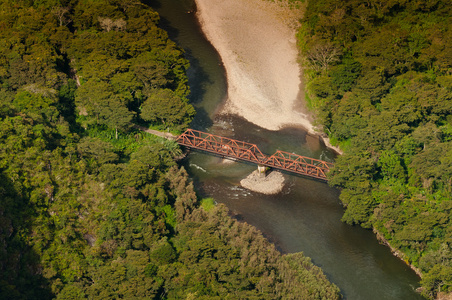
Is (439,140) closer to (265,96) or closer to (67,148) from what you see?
(265,96)

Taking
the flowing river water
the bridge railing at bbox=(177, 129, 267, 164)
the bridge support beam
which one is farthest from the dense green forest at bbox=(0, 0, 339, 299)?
the bridge support beam

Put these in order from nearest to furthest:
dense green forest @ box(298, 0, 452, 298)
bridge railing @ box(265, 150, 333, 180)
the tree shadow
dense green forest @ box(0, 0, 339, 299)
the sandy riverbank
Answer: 1. the tree shadow
2. dense green forest @ box(0, 0, 339, 299)
3. dense green forest @ box(298, 0, 452, 298)
4. bridge railing @ box(265, 150, 333, 180)
5. the sandy riverbank

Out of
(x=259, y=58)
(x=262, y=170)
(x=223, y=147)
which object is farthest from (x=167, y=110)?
(x=259, y=58)

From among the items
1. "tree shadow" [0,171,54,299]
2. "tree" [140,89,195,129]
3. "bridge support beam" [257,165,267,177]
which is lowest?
"tree shadow" [0,171,54,299]

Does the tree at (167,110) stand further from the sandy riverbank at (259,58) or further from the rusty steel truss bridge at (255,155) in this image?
the sandy riverbank at (259,58)

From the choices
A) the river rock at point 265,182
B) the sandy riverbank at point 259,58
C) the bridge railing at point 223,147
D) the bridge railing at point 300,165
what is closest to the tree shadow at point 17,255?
the bridge railing at point 223,147

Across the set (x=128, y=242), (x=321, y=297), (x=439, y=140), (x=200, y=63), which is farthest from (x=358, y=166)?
(x=200, y=63)

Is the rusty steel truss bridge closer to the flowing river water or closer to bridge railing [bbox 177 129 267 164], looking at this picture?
bridge railing [bbox 177 129 267 164]
